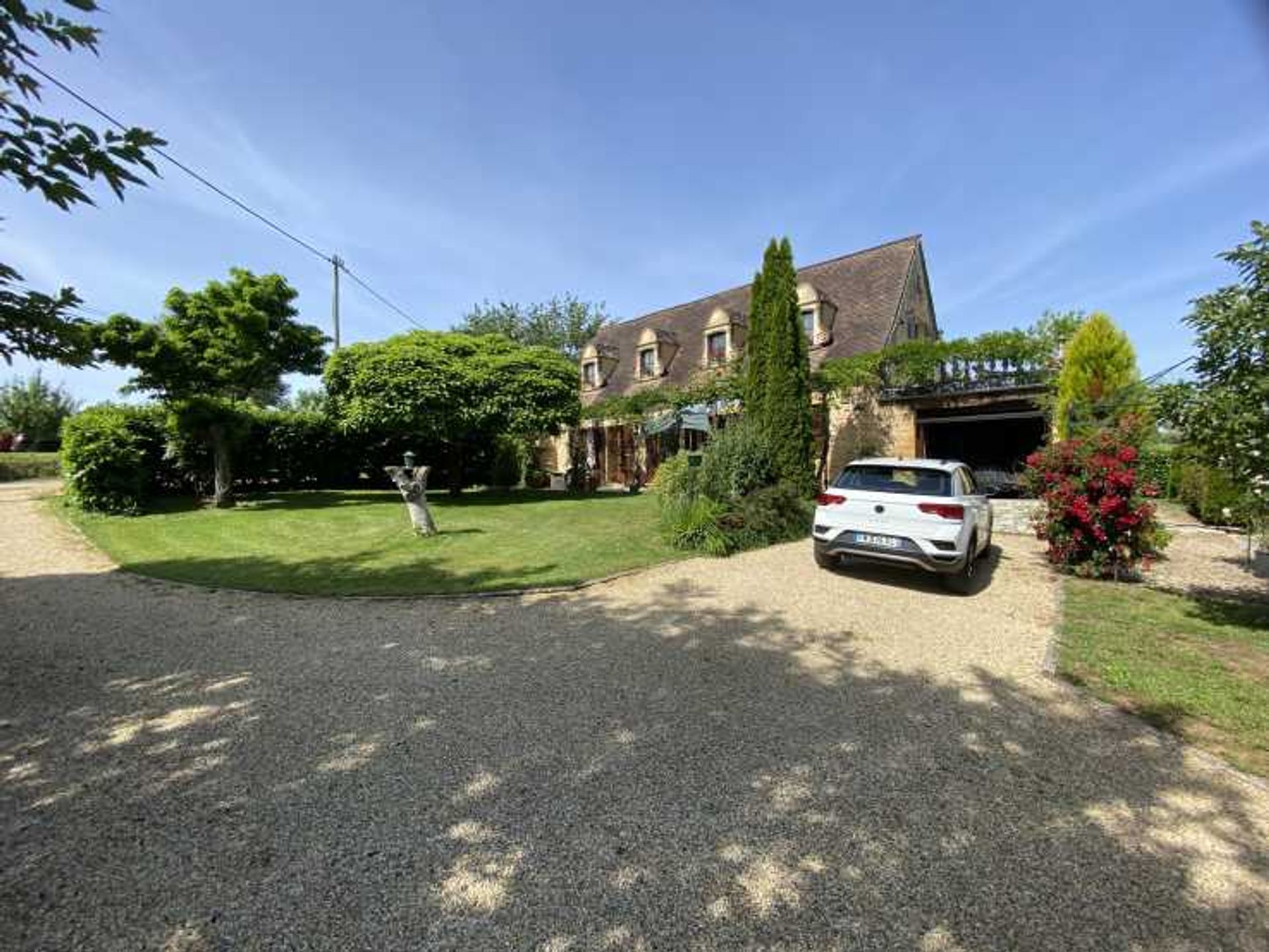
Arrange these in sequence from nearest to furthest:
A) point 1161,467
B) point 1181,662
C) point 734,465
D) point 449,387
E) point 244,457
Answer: point 1181,662 < point 734,465 < point 449,387 < point 1161,467 < point 244,457

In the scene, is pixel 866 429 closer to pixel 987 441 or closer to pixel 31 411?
pixel 987 441

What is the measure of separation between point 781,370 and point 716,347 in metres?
8.56

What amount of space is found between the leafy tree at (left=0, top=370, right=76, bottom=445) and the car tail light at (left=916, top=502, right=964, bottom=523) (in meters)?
48.3

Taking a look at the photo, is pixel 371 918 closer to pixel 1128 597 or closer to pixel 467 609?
pixel 467 609

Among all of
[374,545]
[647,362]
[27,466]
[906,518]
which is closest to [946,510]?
[906,518]

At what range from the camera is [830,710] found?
3.81 m

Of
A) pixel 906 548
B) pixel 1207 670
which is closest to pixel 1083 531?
pixel 906 548

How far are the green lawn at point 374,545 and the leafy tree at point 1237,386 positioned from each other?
622cm

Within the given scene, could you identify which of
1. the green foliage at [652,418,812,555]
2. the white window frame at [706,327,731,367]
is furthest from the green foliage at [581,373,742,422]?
the green foliage at [652,418,812,555]

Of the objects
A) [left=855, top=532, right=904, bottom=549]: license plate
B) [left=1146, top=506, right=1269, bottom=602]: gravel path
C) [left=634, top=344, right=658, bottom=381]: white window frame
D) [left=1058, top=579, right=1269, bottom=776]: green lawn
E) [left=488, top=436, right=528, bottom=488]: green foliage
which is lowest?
[left=1058, top=579, right=1269, bottom=776]: green lawn

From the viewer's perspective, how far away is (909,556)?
6.75m

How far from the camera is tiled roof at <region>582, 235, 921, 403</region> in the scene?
1822 centimetres

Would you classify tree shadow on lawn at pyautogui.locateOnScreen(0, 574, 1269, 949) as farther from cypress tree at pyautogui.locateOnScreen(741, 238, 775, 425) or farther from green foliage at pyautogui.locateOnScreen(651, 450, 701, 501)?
cypress tree at pyautogui.locateOnScreen(741, 238, 775, 425)

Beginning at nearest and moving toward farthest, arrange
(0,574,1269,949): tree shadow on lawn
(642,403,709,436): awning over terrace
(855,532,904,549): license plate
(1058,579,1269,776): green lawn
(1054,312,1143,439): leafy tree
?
(0,574,1269,949): tree shadow on lawn, (1058,579,1269,776): green lawn, (855,532,904,549): license plate, (1054,312,1143,439): leafy tree, (642,403,709,436): awning over terrace
